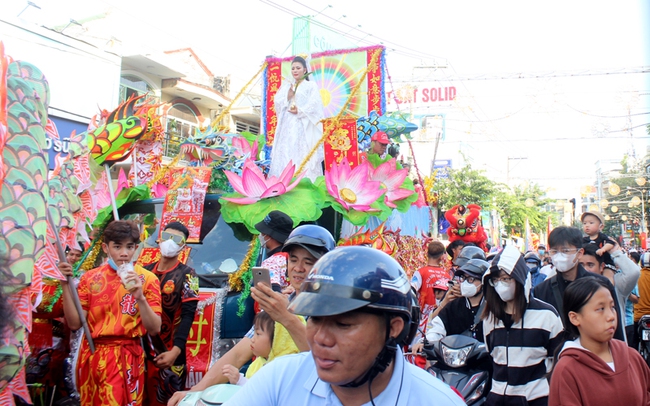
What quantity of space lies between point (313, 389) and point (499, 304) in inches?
85.7

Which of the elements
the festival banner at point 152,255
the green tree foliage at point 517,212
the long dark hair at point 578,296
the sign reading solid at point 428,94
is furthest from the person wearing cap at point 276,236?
the green tree foliage at point 517,212

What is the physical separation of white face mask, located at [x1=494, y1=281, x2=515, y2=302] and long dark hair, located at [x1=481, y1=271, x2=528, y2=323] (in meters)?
0.02

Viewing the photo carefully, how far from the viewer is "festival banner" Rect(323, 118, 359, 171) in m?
6.25

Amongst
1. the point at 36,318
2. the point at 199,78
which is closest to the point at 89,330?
the point at 36,318

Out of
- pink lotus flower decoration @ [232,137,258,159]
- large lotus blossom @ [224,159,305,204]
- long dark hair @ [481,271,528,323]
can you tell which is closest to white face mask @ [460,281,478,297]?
long dark hair @ [481,271,528,323]

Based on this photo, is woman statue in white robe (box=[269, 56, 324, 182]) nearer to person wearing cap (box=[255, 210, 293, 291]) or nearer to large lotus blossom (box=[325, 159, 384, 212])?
large lotus blossom (box=[325, 159, 384, 212])

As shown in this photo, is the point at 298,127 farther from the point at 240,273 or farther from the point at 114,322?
the point at 114,322

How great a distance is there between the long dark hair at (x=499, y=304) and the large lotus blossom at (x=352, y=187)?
1924mm

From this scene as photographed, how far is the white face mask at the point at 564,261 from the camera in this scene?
4.30 meters

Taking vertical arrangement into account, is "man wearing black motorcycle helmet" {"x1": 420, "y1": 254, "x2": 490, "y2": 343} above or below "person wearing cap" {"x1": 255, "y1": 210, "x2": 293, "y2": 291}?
below

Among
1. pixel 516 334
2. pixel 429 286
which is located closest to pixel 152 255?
pixel 429 286

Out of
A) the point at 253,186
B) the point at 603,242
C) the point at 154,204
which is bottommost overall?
the point at 603,242

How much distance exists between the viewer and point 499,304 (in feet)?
11.4

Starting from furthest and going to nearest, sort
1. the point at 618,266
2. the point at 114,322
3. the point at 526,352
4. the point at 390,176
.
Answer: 1. the point at 390,176
2. the point at 618,266
3. the point at 114,322
4. the point at 526,352
